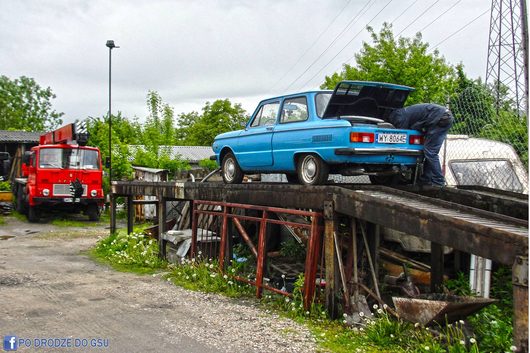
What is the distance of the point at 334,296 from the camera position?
670cm

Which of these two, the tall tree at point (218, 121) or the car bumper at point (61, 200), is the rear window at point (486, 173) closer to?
the car bumper at point (61, 200)

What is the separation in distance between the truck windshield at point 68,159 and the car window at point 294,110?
40.8 feet

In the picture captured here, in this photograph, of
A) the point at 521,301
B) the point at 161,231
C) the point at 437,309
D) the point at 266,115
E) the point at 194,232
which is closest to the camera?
the point at 521,301


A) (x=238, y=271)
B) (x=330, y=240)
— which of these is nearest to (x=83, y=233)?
(x=238, y=271)

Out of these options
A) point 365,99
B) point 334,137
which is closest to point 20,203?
point 365,99

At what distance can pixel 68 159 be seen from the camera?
734 inches

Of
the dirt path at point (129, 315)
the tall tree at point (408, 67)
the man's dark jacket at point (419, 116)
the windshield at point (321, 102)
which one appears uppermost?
the tall tree at point (408, 67)

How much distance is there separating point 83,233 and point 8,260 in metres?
5.32

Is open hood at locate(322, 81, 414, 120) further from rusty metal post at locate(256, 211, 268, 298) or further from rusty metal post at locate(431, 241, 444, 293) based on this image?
rusty metal post at locate(431, 241, 444, 293)

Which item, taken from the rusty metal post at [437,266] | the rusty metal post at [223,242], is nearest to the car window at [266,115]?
the rusty metal post at [223,242]

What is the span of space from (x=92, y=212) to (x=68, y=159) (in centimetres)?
236

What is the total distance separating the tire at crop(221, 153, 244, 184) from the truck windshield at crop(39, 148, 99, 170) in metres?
10.8

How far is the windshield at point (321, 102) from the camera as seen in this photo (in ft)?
25.1

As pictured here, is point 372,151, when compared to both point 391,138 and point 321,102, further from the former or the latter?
point 321,102
